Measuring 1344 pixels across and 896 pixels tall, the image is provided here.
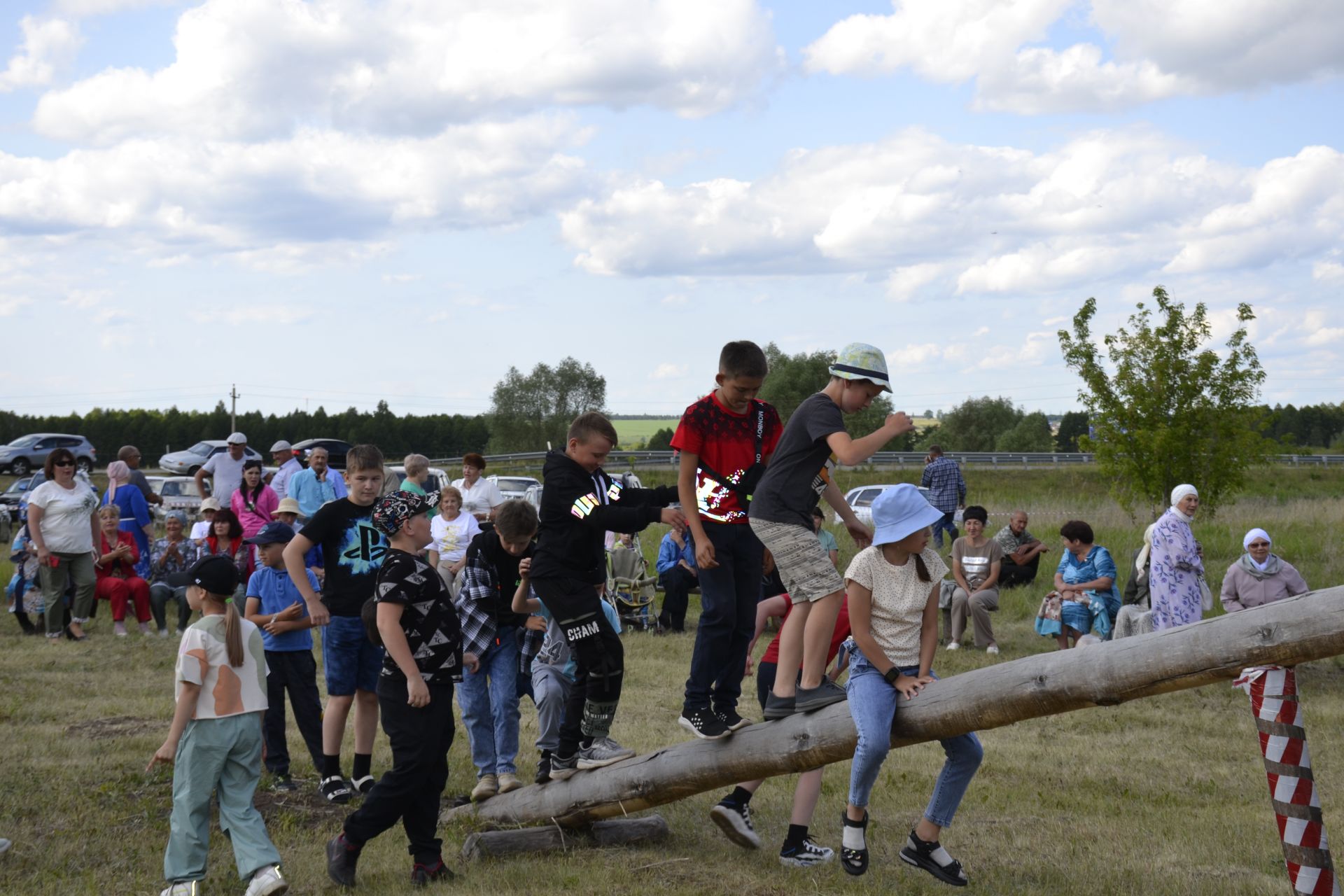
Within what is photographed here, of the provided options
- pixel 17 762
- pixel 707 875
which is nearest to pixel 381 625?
pixel 707 875

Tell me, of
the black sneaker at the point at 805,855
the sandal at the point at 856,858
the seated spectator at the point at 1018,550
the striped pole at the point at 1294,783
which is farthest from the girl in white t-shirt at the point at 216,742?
the seated spectator at the point at 1018,550

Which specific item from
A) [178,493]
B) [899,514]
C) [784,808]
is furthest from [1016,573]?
[178,493]

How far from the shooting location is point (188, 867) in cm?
530

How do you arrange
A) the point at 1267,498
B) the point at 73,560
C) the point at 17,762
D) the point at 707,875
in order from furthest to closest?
the point at 1267,498 < the point at 73,560 < the point at 17,762 < the point at 707,875

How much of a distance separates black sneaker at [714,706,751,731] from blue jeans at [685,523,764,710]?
0.02 metres

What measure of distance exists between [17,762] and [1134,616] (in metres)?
10.0

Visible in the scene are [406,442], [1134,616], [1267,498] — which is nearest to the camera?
[1134,616]

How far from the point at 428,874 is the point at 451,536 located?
6.19 meters

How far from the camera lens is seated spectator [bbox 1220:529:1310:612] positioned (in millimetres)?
11461

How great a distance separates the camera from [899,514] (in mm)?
5312

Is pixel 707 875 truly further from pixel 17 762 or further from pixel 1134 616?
pixel 1134 616

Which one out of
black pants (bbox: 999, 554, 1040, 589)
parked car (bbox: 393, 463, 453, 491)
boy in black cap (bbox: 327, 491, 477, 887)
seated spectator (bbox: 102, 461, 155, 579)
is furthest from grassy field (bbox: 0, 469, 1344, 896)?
black pants (bbox: 999, 554, 1040, 589)

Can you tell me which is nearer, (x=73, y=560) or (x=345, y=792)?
(x=345, y=792)

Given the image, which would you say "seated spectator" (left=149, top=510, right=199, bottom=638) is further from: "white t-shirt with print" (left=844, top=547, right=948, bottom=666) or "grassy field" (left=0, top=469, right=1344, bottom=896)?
"white t-shirt with print" (left=844, top=547, right=948, bottom=666)
